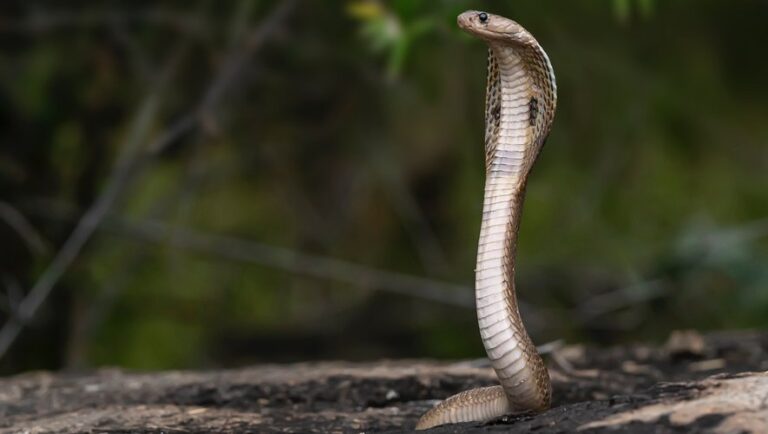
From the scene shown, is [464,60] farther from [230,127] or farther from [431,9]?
[431,9]

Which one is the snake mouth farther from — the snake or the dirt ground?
the dirt ground

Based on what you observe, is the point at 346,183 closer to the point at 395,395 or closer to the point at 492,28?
the point at 395,395

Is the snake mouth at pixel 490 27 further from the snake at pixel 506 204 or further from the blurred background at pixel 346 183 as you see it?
the blurred background at pixel 346 183

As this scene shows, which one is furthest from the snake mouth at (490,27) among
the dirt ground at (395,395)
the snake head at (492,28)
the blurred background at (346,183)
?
the blurred background at (346,183)

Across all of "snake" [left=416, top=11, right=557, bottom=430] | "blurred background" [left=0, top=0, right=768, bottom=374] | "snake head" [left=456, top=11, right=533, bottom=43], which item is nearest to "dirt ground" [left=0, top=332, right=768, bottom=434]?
"snake" [left=416, top=11, right=557, bottom=430]

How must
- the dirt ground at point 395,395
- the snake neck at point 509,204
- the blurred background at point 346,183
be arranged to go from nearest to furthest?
the dirt ground at point 395,395 → the snake neck at point 509,204 → the blurred background at point 346,183

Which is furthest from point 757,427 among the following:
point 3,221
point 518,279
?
point 3,221

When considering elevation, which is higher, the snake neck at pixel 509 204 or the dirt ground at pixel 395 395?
the snake neck at pixel 509 204
